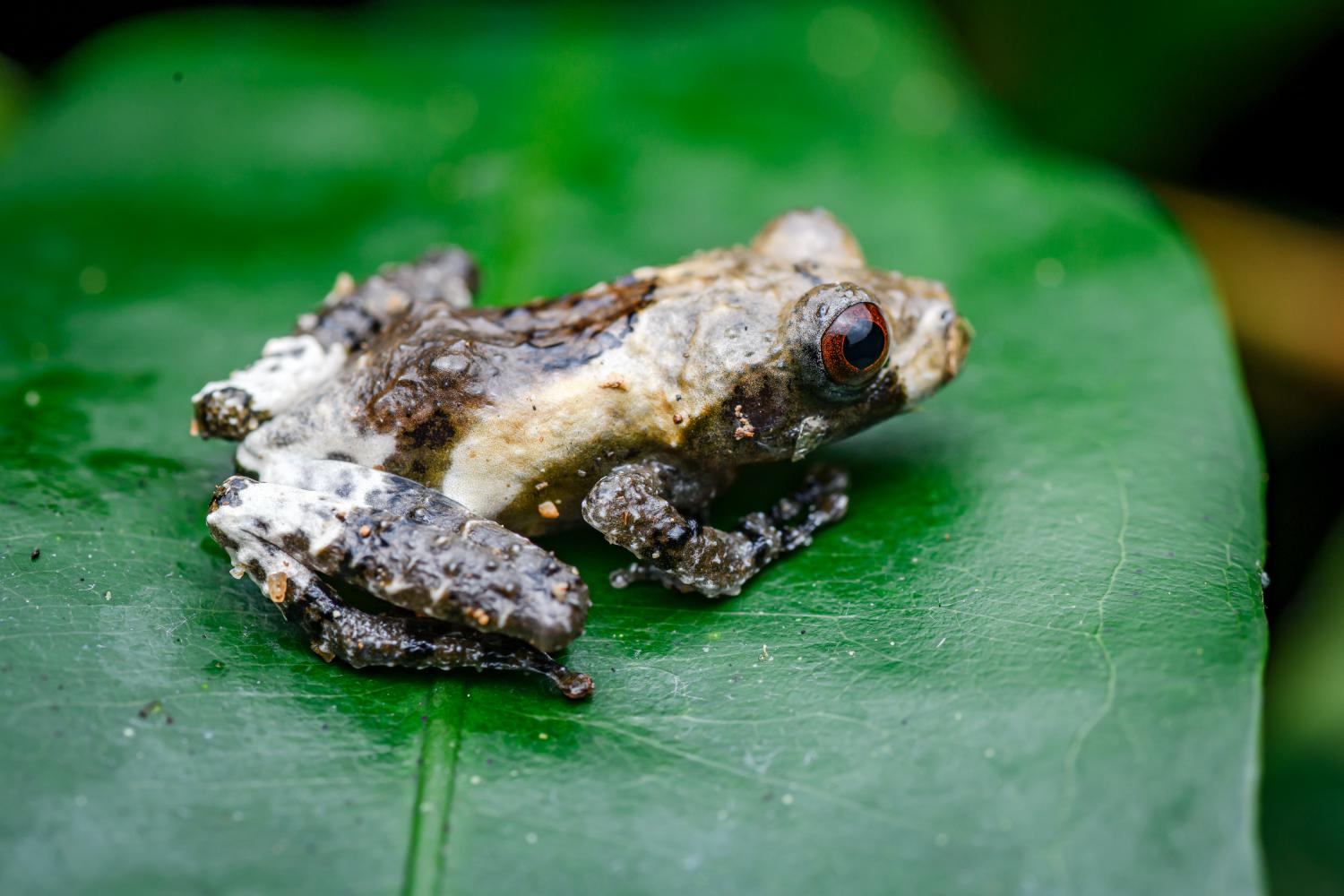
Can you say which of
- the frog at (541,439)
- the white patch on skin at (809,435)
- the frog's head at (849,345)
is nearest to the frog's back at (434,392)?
the frog at (541,439)

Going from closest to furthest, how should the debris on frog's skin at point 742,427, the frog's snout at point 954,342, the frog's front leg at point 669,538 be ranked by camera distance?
the frog's front leg at point 669,538
the debris on frog's skin at point 742,427
the frog's snout at point 954,342

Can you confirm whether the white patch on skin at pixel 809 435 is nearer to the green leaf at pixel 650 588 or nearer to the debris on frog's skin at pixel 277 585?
the green leaf at pixel 650 588

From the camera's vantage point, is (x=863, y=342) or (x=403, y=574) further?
(x=863, y=342)

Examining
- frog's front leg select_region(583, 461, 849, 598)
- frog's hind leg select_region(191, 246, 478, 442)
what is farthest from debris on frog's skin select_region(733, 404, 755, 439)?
frog's hind leg select_region(191, 246, 478, 442)

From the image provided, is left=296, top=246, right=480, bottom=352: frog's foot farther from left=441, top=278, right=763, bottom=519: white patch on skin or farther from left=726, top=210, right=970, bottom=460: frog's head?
left=726, top=210, right=970, bottom=460: frog's head

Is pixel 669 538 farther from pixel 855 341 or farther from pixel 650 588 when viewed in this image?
pixel 855 341

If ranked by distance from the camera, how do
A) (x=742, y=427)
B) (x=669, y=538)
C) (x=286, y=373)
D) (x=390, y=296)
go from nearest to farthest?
(x=669, y=538)
(x=742, y=427)
(x=286, y=373)
(x=390, y=296)

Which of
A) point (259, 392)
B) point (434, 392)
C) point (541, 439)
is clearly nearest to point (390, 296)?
point (259, 392)
